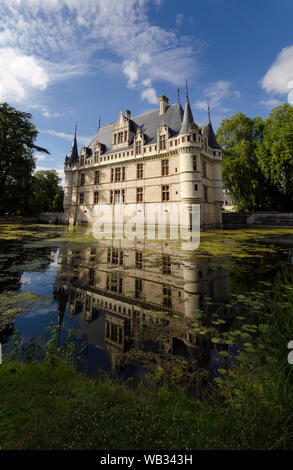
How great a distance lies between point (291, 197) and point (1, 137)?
1791 inches

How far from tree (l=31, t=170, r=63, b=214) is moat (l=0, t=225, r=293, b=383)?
45.2 meters

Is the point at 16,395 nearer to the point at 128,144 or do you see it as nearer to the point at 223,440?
the point at 223,440

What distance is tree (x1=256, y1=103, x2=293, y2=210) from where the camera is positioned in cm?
2873

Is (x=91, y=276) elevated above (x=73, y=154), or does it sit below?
below

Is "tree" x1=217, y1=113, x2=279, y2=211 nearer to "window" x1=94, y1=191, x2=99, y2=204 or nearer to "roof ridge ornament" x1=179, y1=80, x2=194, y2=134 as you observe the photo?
"roof ridge ornament" x1=179, y1=80, x2=194, y2=134

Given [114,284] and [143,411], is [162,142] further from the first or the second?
[143,411]

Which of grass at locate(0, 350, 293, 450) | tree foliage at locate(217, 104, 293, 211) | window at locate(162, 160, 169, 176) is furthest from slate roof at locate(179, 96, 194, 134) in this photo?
grass at locate(0, 350, 293, 450)

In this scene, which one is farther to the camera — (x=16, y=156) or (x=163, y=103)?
(x=16, y=156)

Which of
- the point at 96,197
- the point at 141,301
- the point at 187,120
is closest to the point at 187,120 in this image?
the point at 187,120

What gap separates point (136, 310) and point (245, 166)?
3628 centimetres

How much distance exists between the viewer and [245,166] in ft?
110

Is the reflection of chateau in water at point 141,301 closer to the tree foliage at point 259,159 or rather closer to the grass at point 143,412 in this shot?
the grass at point 143,412

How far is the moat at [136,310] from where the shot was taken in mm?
2496
